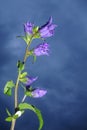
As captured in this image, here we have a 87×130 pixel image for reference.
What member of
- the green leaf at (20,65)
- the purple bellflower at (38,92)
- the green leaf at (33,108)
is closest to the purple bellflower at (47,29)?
the green leaf at (20,65)

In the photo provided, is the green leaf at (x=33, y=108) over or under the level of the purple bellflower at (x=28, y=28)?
under

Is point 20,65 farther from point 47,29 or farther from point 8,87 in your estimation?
point 47,29

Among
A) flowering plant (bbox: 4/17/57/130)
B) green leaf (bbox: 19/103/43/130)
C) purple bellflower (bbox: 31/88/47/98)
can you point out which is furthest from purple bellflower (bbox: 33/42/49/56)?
green leaf (bbox: 19/103/43/130)

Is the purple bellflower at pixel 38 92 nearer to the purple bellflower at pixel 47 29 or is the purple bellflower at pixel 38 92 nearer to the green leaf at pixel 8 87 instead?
the green leaf at pixel 8 87

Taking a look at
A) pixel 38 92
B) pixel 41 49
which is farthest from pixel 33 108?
pixel 41 49

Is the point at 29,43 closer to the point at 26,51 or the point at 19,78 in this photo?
the point at 26,51

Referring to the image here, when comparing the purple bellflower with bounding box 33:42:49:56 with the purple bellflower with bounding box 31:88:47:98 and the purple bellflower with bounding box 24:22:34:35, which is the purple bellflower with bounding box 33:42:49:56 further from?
the purple bellflower with bounding box 31:88:47:98

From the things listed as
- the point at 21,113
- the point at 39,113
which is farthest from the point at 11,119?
the point at 39,113
